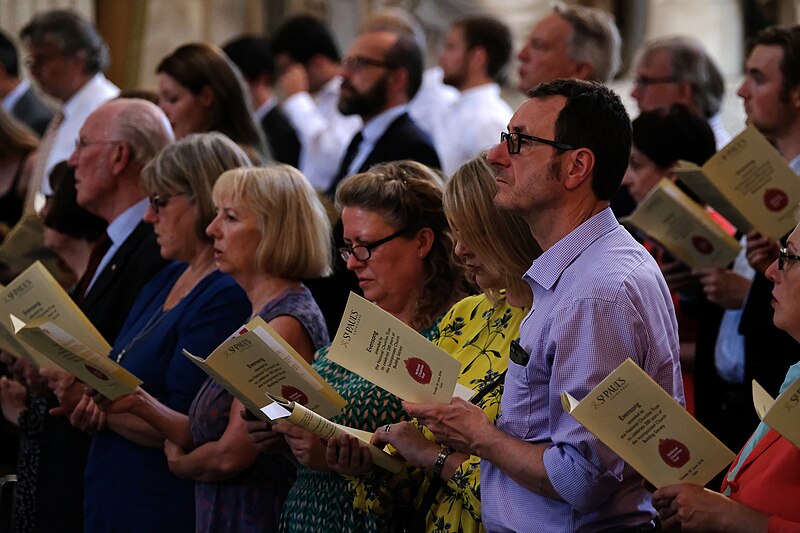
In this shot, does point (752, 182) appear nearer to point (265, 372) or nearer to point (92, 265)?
point (265, 372)

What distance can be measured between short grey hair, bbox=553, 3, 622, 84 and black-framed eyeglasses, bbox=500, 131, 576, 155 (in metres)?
3.18

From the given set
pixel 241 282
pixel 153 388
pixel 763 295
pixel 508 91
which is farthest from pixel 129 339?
pixel 508 91

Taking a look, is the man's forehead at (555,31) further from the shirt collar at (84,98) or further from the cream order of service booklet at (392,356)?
the cream order of service booklet at (392,356)

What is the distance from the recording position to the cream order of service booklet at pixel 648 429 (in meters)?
2.80

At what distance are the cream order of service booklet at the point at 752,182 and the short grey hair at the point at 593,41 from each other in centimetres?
212

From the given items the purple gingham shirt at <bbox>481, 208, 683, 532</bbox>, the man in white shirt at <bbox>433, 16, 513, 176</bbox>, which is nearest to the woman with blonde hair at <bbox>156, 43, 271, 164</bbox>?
the man in white shirt at <bbox>433, 16, 513, 176</bbox>

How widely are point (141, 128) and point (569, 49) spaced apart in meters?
2.04

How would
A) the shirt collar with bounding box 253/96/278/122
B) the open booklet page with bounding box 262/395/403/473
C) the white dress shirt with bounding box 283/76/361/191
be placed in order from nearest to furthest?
the open booklet page with bounding box 262/395/403/473, the white dress shirt with bounding box 283/76/361/191, the shirt collar with bounding box 253/96/278/122

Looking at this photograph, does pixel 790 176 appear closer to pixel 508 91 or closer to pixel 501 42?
pixel 501 42

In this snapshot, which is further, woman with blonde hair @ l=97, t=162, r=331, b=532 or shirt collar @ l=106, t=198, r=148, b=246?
shirt collar @ l=106, t=198, r=148, b=246

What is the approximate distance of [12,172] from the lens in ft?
25.3

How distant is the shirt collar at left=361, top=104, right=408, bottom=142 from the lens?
671cm

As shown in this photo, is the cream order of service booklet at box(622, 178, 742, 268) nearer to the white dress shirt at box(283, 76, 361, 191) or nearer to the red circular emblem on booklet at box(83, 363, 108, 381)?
the red circular emblem on booklet at box(83, 363, 108, 381)

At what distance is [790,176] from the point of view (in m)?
4.19
